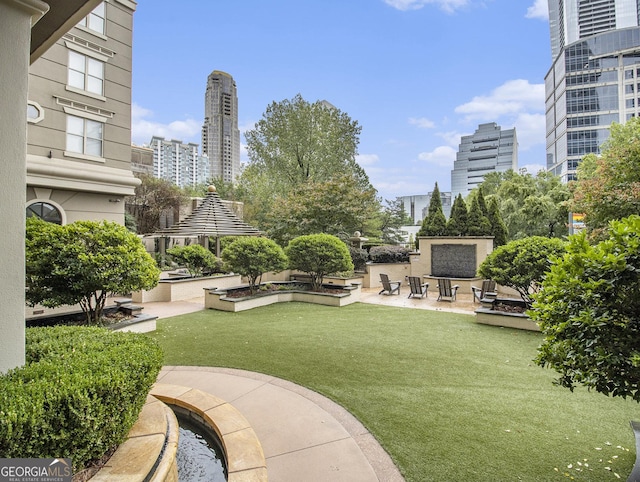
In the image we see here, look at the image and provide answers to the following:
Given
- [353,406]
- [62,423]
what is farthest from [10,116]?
[353,406]

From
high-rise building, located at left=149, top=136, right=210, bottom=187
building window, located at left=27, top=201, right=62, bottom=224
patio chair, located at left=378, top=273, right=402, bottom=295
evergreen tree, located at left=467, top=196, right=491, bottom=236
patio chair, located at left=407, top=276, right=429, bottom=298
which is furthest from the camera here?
high-rise building, located at left=149, top=136, right=210, bottom=187

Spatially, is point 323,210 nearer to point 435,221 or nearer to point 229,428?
point 435,221

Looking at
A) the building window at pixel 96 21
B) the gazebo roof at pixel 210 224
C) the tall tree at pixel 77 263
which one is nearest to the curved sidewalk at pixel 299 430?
the tall tree at pixel 77 263

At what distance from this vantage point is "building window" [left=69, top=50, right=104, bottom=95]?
1021 cm

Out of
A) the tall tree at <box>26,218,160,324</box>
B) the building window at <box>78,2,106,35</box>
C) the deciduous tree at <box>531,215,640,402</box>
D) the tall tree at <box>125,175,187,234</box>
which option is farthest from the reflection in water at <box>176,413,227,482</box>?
the tall tree at <box>125,175,187,234</box>

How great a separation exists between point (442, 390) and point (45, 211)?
11266mm

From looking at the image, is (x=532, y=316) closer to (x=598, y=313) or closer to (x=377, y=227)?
(x=598, y=313)

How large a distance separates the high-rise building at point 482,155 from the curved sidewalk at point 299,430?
369 feet

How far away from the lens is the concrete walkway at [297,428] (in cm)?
291

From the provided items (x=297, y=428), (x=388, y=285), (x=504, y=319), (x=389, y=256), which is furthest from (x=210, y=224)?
(x=297, y=428)

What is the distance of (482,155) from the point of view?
112 m

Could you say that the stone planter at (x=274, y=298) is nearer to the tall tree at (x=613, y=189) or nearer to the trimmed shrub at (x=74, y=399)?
the trimmed shrub at (x=74, y=399)

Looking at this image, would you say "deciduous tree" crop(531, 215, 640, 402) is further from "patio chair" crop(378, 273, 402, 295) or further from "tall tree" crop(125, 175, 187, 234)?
"tall tree" crop(125, 175, 187, 234)

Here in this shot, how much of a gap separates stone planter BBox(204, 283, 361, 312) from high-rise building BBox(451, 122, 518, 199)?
344 ft
